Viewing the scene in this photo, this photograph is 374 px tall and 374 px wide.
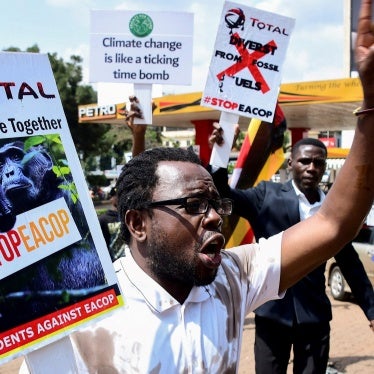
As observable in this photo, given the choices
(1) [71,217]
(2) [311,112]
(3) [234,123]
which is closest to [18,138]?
(1) [71,217]

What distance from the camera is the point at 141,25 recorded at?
454 cm

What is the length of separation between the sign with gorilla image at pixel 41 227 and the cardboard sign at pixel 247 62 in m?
2.67

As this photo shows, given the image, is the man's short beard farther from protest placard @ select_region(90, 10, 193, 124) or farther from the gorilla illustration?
protest placard @ select_region(90, 10, 193, 124)

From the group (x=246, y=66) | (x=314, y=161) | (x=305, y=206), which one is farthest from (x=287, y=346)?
(x=246, y=66)

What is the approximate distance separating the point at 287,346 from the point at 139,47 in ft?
8.04

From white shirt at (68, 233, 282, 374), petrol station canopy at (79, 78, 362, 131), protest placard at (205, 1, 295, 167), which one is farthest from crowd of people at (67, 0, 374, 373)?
petrol station canopy at (79, 78, 362, 131)

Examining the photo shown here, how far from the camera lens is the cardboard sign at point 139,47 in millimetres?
4562

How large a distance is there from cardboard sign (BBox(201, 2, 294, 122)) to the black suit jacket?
681mm

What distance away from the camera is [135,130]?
13.1 feet

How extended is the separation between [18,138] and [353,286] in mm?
2836

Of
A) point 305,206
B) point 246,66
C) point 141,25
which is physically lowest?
point 305,206

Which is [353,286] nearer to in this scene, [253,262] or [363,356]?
[253,262]

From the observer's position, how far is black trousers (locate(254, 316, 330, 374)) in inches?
147

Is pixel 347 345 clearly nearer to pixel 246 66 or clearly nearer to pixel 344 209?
pixel 246 66
